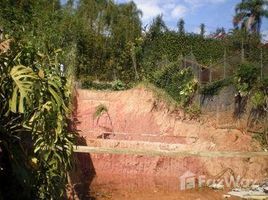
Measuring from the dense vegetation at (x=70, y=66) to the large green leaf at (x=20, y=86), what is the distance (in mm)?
12

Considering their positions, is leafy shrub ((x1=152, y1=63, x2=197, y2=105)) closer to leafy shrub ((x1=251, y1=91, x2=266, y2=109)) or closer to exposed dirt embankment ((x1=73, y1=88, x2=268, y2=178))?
exposed dirt embankment ((x1=73, y1=88, x2=268, y2=178))

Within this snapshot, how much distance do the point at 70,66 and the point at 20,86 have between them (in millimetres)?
14770

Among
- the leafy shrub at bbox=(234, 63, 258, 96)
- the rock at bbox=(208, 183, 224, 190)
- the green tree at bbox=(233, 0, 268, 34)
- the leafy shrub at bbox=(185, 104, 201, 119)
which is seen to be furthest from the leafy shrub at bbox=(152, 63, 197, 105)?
the green tree at bbox=(233, 0, 268, 34)

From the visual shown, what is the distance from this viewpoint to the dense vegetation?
6.06 m

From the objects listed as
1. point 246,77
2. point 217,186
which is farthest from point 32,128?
point 246,77

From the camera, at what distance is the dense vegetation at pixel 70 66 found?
19.9 ft

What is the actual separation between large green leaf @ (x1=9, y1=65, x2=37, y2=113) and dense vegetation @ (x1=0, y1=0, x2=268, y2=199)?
0.01 meters

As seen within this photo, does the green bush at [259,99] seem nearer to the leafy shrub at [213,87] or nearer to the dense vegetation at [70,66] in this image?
the dense vegetation at [70,66]

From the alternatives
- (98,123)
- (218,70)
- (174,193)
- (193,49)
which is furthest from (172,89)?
(193,49)

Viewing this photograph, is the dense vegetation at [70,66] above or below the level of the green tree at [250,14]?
below

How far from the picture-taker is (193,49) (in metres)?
28.6

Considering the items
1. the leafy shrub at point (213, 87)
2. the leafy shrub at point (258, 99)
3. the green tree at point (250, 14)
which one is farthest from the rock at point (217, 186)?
the green tree at point (250, 14)

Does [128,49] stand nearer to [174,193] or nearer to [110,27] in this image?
[110,27]

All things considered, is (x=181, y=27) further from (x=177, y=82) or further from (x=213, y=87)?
(x=213, y=87)
